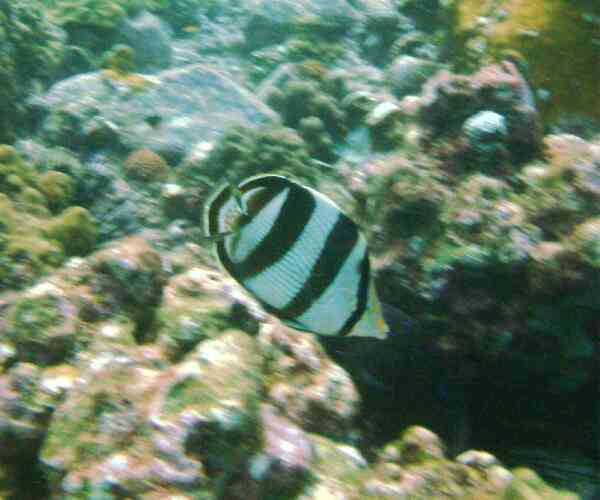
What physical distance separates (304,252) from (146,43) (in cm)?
902

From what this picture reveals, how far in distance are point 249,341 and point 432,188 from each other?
62.8 inches

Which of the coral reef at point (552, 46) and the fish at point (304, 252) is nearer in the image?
the fish at point (304, 252)

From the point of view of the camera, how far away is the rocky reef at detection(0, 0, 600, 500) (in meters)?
2.12

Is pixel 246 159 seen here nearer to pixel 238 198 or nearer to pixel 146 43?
pixel 238 198

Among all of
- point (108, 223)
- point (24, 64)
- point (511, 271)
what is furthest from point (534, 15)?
point (24, 64)

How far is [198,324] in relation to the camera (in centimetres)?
264

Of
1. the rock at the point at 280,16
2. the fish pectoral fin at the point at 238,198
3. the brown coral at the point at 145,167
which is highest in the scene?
the fish pectoral fin at the point at 238,198

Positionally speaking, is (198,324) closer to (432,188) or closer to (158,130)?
(432,188)

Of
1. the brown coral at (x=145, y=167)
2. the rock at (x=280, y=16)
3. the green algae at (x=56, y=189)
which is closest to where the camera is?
the green algae at (x=56, y=189)

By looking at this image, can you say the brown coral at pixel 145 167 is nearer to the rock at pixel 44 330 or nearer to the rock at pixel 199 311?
the rock at pixel 199 311

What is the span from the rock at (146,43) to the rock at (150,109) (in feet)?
6.84

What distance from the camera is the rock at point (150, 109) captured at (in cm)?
602

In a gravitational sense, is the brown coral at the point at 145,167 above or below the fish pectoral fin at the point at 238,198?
below

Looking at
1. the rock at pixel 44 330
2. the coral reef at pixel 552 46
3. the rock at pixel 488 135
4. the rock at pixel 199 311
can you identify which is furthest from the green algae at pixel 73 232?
the coral reef at pixel 552 46
